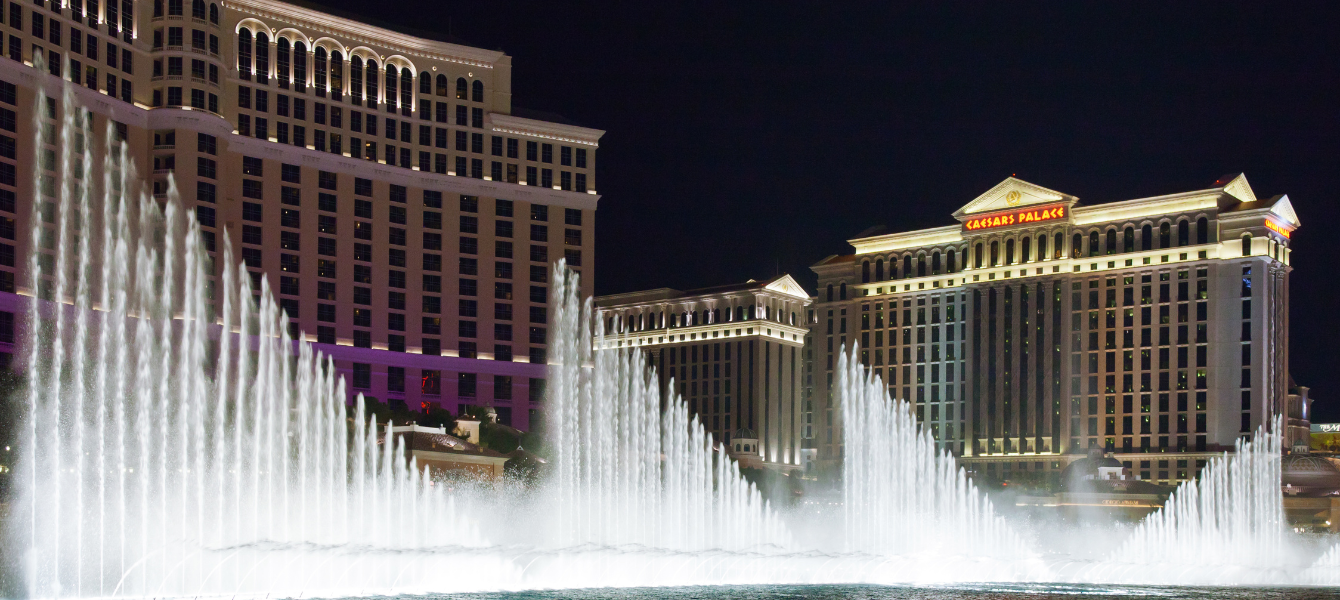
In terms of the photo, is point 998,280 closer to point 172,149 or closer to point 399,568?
point 172,149

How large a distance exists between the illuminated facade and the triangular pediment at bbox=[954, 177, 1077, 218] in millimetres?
22738

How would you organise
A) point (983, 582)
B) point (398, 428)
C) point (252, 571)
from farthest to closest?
1. point (398, 428)
2. point (983, 582)
3. point (252, 571)

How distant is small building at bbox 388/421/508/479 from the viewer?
6962cm

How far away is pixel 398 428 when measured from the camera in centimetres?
7250

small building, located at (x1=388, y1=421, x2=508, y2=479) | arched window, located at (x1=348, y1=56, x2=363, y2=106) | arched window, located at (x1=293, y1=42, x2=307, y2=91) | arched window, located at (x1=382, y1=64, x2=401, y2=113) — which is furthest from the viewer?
arched window, located at (x1=382, y1=64, x2=401, y2=113)

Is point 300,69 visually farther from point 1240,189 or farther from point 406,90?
point 1240,189

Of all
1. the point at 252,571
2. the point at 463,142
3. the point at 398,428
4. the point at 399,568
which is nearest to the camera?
the point at 252,571

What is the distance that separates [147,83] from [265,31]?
379 inches

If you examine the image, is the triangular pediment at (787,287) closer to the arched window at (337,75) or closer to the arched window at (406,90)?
the arched window at (406,90)

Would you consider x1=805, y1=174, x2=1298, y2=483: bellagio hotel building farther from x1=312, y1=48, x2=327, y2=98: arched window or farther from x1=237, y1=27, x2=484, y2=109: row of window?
x1=312, y1=48, x2=327, y2=98: arched window

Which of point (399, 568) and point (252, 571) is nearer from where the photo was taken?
point (252, 571)

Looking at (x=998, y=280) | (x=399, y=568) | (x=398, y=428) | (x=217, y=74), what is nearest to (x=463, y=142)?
(x=217, y=74)

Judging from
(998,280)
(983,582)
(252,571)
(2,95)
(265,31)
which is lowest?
(983,582)

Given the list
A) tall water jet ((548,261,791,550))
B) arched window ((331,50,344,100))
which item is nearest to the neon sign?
tall water jet ((548,261,791,550))
